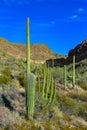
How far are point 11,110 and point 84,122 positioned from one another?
3.73 meters

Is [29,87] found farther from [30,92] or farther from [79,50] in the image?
[79,50]

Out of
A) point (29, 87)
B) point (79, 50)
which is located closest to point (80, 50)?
point (79, 50)

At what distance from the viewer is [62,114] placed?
18328mm

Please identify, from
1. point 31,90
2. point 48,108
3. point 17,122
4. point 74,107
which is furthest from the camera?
point 74,107

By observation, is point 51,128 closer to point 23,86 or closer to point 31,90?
point 31,90

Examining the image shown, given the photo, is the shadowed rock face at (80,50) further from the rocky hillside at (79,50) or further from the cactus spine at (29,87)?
the cactus spine at (29,87)

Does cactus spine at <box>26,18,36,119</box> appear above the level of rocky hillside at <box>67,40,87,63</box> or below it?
below

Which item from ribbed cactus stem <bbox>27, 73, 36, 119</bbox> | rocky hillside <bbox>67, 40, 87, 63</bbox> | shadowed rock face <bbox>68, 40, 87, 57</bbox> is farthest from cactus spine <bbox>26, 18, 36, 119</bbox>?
shadowed rock face <bbox>68, 40, 87, 57</bbox>

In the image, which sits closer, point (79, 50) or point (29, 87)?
point (29, 87)

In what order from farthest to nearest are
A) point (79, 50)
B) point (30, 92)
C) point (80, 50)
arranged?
point (79, 50) → point (80, 50) → point (30, 92)

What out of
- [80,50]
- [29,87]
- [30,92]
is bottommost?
[30,92]

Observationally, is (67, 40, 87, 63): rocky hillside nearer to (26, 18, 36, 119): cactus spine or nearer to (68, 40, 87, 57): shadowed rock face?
(68, 40, 87, 57): shadowed rock face

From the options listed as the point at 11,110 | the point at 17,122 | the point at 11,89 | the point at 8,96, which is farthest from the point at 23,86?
the point at 17,122

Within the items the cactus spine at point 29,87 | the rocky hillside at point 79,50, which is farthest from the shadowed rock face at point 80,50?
the cactus spine at point 29,87
